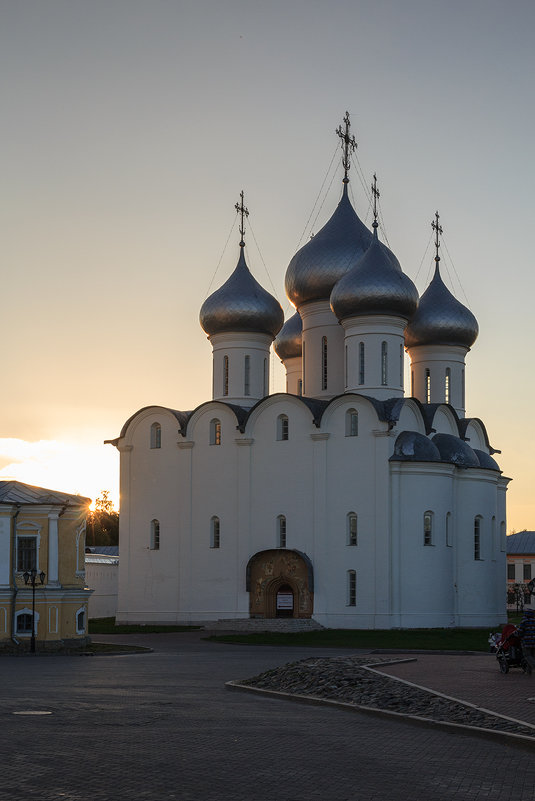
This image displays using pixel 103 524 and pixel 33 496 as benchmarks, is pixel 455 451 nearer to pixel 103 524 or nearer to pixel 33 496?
pixel 33 496

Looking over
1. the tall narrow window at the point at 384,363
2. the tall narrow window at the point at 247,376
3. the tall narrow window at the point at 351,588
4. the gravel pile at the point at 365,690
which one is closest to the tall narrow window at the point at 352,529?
the tall narrow window at the point at 351,588

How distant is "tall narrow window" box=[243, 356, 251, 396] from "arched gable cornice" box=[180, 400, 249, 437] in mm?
1076

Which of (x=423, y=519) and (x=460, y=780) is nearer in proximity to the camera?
(x=460, y=780)

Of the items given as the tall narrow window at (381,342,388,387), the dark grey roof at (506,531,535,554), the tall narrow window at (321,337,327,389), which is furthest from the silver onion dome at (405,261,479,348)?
the dark grey roof at (506,531,535,554)

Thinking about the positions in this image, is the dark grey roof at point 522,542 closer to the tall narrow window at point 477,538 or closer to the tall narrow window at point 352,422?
the tall narrow window at point 477,538

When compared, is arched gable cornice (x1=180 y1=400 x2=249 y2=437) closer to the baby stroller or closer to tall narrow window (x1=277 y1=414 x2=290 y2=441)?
tall narrow window (x1=277 y1=414 x2=290 y2=441)

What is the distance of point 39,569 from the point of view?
101ft

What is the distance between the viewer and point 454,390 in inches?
1935

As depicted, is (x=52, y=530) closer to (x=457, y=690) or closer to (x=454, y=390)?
(x=457, y=690)

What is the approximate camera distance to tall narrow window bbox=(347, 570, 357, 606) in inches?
1645

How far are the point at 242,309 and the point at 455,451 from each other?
36.7ft

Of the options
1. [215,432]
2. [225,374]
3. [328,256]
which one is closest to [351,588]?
[215,432]

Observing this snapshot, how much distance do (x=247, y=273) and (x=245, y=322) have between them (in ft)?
8.80

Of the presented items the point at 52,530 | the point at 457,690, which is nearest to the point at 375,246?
the point at 52,530
